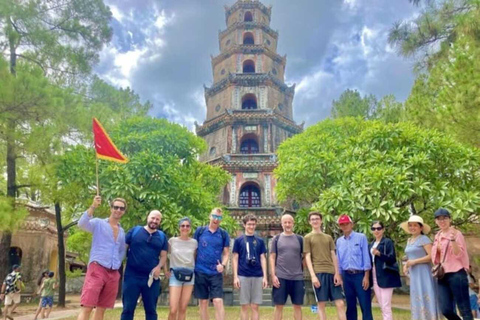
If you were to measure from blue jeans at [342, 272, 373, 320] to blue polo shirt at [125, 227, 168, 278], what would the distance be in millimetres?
2789

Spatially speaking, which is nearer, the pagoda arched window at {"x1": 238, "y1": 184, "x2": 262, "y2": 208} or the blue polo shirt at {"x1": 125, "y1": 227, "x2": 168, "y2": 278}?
the blue polo shirt at {"x1": 125, "y1": 227, "x2": 168, "y2": 278}

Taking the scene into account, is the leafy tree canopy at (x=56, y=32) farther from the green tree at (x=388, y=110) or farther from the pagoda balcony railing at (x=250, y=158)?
the green tree at (x=388, y=110)

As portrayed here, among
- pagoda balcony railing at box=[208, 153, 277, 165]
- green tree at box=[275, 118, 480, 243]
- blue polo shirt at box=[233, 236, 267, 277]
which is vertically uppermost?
pagoda balcony railing at box=[208, 153, 277, 165]

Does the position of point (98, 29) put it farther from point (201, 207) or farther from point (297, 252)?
point (297, 252)

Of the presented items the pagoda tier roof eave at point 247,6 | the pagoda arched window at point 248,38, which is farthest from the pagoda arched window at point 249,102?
the pagoda tier roof eave at point 247,6

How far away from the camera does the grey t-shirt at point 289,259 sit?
17.8 ft

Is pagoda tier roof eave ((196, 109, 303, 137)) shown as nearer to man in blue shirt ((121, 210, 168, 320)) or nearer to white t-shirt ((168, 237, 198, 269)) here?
white t-shirt ((168, 237, 198, 269))

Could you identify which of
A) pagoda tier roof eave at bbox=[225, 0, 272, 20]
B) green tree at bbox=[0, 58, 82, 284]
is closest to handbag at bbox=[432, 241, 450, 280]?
green tree at bbox=[0, 58, 82, 284]

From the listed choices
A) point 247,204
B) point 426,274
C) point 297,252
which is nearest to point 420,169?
point 426,274

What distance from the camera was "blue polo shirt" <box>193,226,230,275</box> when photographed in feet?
17.9

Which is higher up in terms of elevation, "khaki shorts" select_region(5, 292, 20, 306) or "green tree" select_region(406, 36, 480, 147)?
"green tree" select_region(406, 36, 480, 147)

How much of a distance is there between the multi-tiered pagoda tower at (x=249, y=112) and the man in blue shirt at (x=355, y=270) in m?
13.3

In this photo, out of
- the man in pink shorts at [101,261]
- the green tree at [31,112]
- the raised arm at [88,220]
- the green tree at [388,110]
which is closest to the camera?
the man in pink shorts at [101,261]

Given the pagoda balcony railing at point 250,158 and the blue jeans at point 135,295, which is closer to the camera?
the blue jeans at point 135,295
